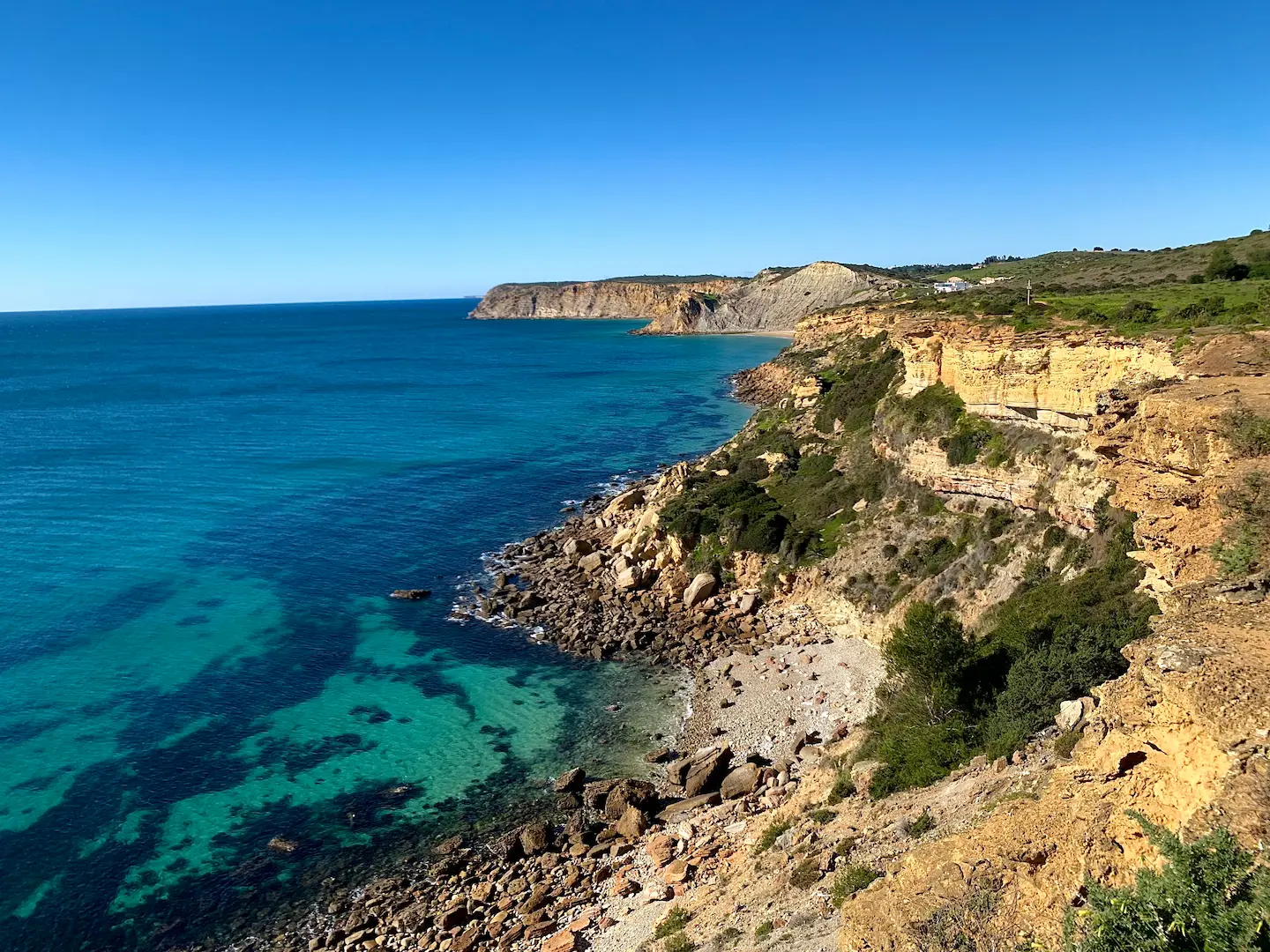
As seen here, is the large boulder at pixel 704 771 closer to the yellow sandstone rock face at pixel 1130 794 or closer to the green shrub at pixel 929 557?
the green shrub at pixel 929 557

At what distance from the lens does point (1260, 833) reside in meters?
8.39

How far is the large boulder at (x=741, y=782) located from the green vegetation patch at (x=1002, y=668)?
13.6ft

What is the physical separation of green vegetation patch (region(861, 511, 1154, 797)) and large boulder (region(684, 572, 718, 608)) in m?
13.0

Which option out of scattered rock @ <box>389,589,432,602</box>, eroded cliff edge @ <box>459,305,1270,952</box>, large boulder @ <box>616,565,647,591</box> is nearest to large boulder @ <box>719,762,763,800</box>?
eroded cliff edge @ <box>459,305,1270,952</box>

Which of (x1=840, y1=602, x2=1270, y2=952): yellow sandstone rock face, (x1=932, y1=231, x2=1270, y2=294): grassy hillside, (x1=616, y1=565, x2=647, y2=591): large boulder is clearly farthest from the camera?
(x1=932, y1=231, x2=1270, y2=294): grassy hillside

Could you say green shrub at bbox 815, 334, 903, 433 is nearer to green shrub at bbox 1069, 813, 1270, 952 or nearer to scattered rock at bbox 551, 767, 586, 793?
scattered rock at bbox 551, 767, 586, 793

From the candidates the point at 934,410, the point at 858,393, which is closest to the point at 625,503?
the point at 858,393

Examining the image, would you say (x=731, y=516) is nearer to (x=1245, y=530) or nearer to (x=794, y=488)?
(x=794, y=488)

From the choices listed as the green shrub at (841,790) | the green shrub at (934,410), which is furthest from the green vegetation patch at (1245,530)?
the green shrub at (934,410)

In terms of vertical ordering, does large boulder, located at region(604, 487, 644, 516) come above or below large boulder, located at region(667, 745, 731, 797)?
above

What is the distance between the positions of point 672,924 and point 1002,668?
12.9 metres

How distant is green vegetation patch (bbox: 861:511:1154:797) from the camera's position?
19.6m

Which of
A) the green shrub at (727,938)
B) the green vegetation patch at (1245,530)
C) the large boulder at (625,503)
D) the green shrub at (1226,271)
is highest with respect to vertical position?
the green shrub at (1226,271)

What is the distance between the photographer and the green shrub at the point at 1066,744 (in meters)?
16.1
